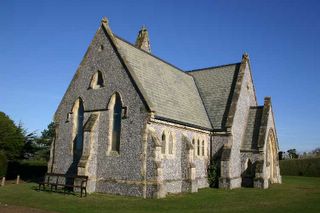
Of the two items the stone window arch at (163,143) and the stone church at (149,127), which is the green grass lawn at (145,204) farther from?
the stone window arch at (163,143)

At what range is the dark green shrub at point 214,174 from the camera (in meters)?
29.2

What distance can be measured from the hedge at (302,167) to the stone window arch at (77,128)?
41963mm

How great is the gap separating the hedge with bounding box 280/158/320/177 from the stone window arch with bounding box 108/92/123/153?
4135 centimetres

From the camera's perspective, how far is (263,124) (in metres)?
32.1

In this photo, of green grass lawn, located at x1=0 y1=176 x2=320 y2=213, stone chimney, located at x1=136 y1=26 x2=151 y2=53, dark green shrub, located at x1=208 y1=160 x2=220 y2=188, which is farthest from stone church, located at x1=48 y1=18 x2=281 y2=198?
stone chimney, located at x1=136 y1=26 x2=151 y2=53

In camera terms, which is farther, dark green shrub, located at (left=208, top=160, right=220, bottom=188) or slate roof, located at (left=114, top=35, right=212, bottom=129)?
dark green shrub, located at (left=208, top=160, right=220, bottom=188)

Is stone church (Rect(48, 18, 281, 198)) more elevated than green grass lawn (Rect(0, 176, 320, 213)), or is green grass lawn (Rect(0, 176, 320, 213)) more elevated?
stone church (Rect(48, 18, 281, 198))

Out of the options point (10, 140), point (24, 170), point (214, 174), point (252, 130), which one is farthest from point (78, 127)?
point (24, 170)

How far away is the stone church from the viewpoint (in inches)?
880

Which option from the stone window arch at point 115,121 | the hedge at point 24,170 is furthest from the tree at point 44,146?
the stone window arch at point 115,121

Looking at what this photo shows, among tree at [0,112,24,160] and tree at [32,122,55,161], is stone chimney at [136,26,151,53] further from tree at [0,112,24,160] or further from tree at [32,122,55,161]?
tree at [32,122,55,161]

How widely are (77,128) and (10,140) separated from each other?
1498 cm

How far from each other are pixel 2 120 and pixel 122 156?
23.3 meters

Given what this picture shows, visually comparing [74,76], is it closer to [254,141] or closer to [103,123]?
[103,123]
